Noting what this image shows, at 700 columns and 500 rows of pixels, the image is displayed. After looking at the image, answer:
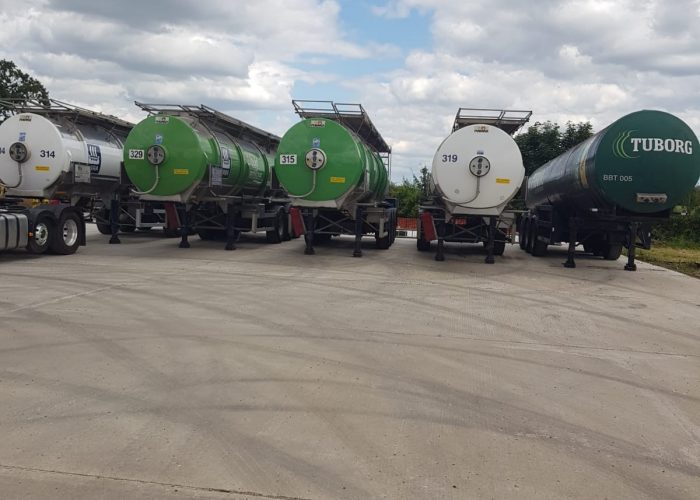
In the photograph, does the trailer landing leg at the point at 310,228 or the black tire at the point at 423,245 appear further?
the black tire at the point at 423,245

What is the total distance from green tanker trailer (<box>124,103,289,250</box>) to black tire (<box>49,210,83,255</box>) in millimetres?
1922

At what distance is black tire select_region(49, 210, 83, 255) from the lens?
13.7 meters

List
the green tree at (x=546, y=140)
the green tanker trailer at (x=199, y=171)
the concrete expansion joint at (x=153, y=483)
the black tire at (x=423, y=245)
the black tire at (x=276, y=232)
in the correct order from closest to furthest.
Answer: the concrete expansion joint at (x=153, y=483), the green tanker trailer at (x=199, y=171), the black tire at (x=423, y=245), the black tire at (x=276, y=232), the green tree at (x=546, y=140)

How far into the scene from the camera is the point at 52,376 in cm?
538

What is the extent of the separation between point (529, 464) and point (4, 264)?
464 inches

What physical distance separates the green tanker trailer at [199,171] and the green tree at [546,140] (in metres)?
16.8

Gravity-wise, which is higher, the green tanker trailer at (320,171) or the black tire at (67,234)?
the green tanker trailer at (320,171)

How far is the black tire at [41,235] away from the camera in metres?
13.1

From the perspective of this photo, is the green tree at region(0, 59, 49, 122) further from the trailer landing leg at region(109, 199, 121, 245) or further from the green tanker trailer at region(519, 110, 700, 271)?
the green tanker trailer at region(519, 110, 700, 271)

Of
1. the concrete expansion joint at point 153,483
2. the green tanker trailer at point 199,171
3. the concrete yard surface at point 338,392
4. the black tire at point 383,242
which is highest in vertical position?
the green tanker trailer at point 199,171

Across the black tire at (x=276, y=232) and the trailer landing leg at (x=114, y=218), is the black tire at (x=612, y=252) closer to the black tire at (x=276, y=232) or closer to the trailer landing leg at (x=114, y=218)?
the black tire at (x=276, y=232)

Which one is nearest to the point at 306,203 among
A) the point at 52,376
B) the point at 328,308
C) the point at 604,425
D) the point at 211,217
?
the point at 211,217

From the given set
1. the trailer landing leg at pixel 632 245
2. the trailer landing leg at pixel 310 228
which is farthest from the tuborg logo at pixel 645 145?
the trailer landing leg at pixel 310 228

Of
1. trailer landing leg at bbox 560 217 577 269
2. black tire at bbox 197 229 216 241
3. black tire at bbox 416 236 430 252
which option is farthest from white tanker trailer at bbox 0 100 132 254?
trailer landing leg at bbox 560 217 577 269
